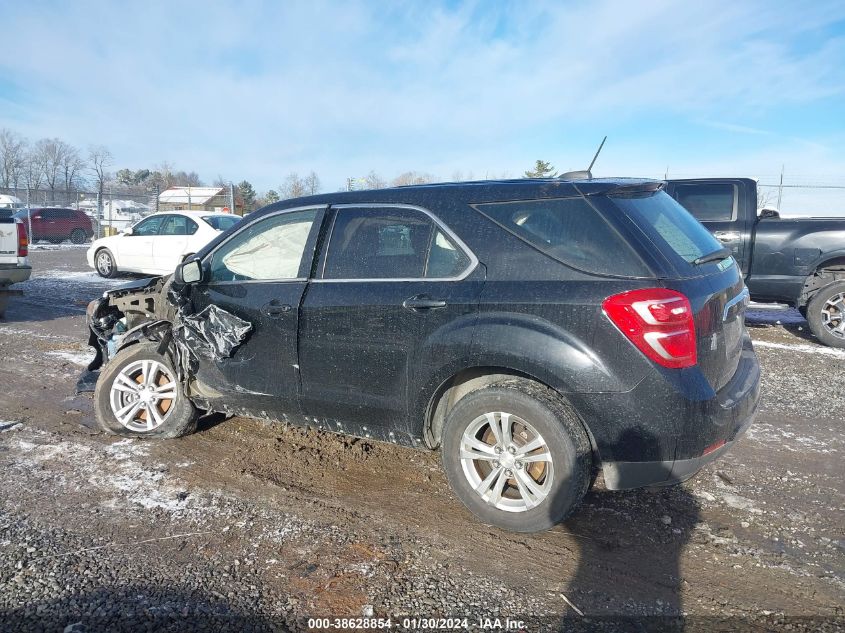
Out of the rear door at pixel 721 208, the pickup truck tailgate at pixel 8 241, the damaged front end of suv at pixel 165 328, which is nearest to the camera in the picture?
the damaged front end of suv at pixel 165 328

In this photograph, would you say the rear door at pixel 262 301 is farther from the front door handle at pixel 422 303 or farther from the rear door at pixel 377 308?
the front door handle at pixel 422 303

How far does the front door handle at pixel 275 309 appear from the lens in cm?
381

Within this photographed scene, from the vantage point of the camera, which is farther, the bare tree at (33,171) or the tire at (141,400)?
the bare tree at (33,171)

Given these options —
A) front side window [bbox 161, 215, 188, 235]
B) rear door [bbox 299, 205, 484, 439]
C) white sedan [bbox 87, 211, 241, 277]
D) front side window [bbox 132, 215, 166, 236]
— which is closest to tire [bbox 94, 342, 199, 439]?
rear door [bbox 299, 205, 484, 439]

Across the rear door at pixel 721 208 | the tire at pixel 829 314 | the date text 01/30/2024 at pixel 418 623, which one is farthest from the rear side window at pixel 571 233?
the tire at pixel 829 314

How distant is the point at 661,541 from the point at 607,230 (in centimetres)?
161

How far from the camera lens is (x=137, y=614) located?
2568mm

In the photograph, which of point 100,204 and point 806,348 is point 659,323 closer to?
point 806,348

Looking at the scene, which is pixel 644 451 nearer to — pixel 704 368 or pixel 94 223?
pixel 704 368

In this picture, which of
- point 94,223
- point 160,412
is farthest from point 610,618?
point 94,223

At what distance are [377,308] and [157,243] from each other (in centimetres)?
1246

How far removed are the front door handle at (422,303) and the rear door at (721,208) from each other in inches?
225

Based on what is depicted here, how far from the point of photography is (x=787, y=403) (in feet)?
17.9

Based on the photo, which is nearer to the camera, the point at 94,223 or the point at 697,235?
the point at 697,235
